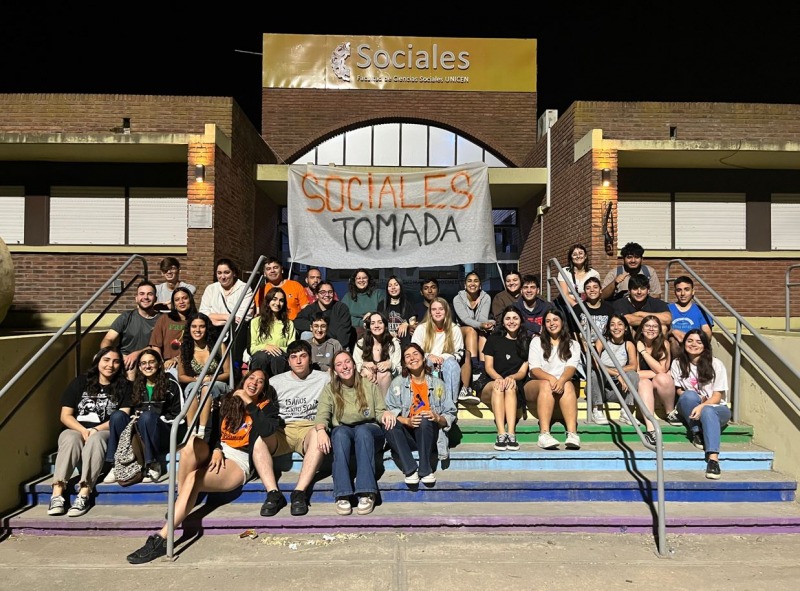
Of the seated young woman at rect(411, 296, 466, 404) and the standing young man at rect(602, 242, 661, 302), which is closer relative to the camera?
the seated young woman at rect(411, 296, 466, 404)

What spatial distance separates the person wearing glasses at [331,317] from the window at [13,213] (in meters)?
7.62

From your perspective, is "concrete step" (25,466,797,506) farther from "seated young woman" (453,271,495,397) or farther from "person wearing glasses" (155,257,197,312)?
"person wearing glasses" (155,257,197,312)

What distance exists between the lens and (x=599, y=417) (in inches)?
227

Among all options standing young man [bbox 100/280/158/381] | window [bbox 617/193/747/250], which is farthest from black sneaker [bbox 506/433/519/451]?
window [bbox 617/193/747/250]

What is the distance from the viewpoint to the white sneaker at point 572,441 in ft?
17.0

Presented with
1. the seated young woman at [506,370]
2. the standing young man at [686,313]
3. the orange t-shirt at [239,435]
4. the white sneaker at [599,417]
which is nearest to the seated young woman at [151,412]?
the orange t-shirt at [239,435]

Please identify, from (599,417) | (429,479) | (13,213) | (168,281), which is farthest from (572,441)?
(13,213)

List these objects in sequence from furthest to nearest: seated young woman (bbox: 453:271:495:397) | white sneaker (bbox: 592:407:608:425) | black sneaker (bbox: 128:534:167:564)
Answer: seated young woman (bbox: 453:271:495:397), white sneaker (bbox: 592:407:608:425), black sneaker (bbox: 128:534:167:564)

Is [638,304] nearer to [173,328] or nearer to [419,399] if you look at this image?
[419,399]

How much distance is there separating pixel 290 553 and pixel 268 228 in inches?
366

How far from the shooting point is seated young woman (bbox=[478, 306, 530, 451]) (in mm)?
5301

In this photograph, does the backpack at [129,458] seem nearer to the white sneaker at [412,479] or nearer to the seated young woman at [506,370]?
the white sneaker at [412,479]

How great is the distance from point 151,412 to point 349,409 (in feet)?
5.56

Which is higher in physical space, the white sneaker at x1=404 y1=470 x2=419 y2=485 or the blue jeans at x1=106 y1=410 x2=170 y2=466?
the blue jeans at x1=106 y1=410 x2=170 y2=466
